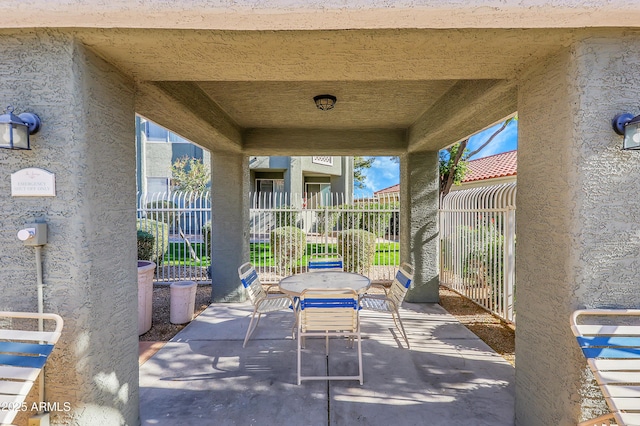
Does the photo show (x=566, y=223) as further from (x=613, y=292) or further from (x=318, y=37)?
(x=318, y=37)

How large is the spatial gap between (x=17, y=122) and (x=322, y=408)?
323 centimetres

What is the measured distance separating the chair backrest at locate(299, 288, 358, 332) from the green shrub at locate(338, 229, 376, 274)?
15.5ft

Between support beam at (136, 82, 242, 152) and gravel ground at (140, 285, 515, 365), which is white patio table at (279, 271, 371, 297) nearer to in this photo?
gravel ground at (140, 285, 515, 365)

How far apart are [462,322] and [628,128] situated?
3916mm

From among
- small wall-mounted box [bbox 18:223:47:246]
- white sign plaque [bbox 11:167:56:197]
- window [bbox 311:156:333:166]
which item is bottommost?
small wall-mounted box [bbox 18:223:47:246]

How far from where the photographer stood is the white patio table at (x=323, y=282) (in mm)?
3900

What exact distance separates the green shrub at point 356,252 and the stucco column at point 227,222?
10.3 feet

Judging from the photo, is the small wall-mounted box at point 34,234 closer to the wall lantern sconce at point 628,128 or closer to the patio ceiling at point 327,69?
the patio ceiling at point 327,69

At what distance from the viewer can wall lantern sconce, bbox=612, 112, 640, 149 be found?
1936mm

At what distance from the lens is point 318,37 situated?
6.87 feet

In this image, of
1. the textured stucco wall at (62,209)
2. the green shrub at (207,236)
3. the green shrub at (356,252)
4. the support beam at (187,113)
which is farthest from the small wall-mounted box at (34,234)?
the green shrub at (356,252)

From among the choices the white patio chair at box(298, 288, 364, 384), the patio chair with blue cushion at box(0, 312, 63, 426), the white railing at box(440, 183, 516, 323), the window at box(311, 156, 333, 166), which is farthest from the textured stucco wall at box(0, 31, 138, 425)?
the window at box(311, 156, 333, 166)

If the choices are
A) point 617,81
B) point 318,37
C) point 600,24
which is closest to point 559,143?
point 617,81

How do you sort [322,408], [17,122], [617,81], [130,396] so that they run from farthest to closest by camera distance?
[322,408], [130,396], [617,81], [17,122]
